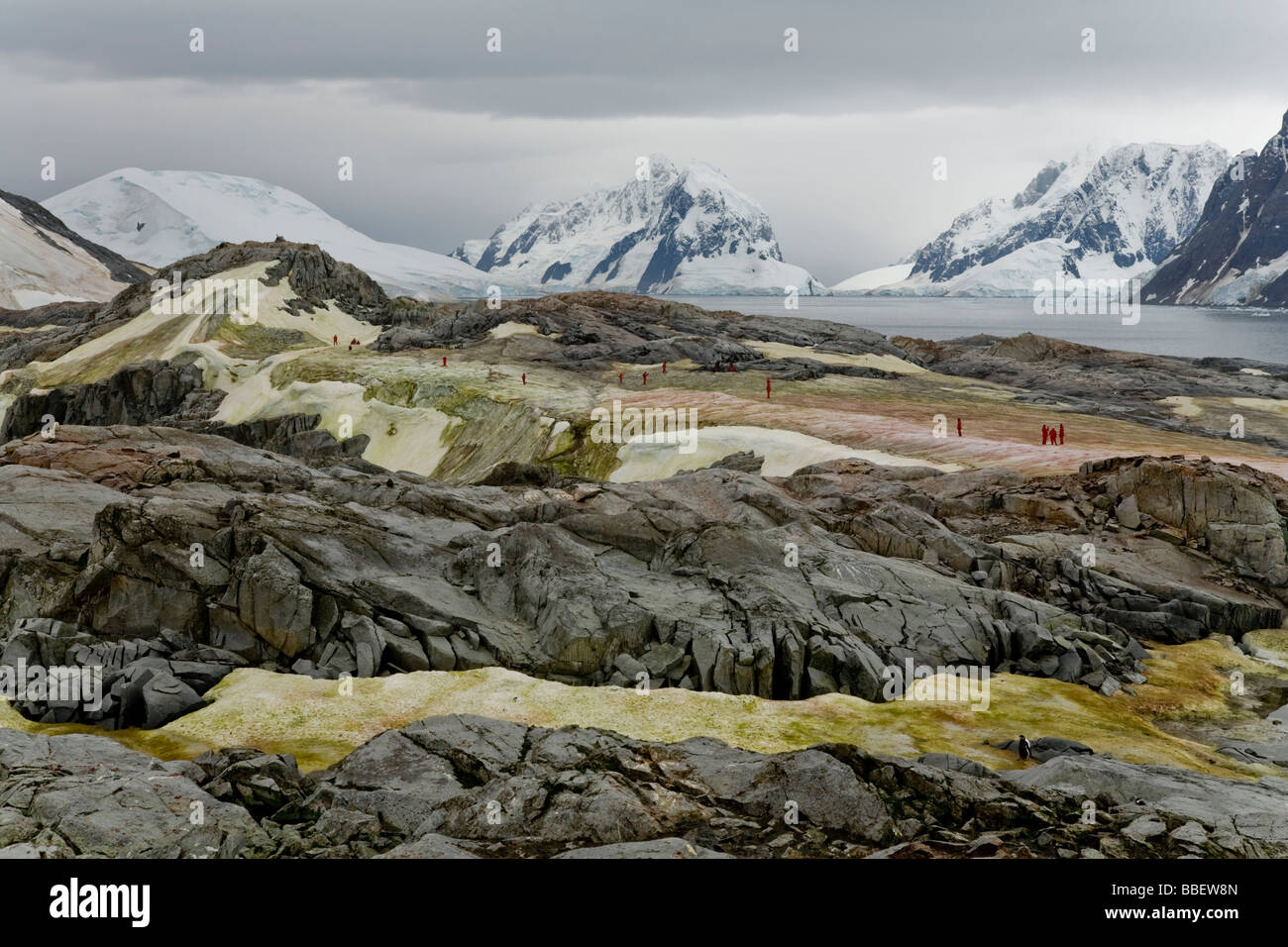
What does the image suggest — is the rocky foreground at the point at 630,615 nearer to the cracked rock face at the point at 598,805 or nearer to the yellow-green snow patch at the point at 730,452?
the cracked rock face at the point at 598,805

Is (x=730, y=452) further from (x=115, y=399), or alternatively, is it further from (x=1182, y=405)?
(x=115, y=399)

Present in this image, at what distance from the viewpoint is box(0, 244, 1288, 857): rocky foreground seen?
66.6ft

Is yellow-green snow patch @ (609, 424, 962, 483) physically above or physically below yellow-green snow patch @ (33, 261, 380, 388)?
below

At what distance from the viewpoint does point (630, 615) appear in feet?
116

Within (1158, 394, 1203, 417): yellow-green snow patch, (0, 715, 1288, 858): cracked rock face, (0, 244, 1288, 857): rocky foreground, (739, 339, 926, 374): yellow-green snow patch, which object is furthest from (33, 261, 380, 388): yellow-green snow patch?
(0, 715, 1288, 858): cracked rock face

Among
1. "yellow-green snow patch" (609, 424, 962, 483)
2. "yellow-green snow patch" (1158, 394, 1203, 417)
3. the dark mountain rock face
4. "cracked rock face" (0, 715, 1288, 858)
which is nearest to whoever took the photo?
"cracked rock face" (0, 715, 1288, 858)

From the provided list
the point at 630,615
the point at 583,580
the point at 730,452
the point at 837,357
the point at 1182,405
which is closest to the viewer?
the point at 630,615

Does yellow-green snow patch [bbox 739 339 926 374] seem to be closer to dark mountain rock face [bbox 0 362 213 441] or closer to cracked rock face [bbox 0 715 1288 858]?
dark mountain rock face [bbox 0 362 213 441]

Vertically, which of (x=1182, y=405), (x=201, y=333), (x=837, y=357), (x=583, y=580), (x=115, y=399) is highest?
(x=201, y=333)

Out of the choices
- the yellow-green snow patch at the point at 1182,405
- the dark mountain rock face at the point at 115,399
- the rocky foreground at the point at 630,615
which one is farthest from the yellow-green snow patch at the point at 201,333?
the yellow-green snow patch at the point at 1182,405

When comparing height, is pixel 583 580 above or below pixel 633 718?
above

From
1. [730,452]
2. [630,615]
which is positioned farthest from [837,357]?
[630,615]

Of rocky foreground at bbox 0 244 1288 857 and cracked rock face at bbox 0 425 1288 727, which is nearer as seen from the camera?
rocky foreground at bbox 0 244 1288 857

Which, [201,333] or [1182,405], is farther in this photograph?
[201,333]
